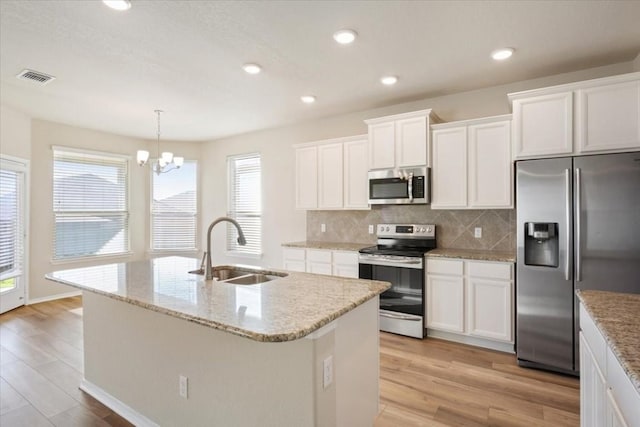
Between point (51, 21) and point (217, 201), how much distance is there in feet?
13.1

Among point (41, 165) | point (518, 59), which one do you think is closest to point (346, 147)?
point (518, 59)

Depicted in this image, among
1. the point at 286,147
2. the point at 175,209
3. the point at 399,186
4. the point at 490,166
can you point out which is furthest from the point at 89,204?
the point at 490,166

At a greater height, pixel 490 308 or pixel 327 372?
pixel 327 372

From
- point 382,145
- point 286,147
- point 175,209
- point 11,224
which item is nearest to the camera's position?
point 382,145

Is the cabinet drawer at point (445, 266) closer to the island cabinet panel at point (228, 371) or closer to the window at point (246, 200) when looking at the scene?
the island cabinet panel at point (228, 371)

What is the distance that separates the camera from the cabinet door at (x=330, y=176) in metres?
4.33

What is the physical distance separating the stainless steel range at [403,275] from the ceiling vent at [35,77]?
3.65m

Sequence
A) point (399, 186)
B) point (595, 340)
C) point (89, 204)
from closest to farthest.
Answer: point (595, 340)
point (399, 186)
point (89, 204)

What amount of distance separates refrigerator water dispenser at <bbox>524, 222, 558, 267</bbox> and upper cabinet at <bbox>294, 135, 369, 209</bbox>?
1.79 meters

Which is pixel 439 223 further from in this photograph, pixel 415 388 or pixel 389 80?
pixel 415 388

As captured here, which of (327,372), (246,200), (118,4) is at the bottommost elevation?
(327,372)

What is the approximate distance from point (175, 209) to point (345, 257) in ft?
12.6

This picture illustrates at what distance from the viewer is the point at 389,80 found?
3.41 meters

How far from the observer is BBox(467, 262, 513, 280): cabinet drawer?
3064mm
